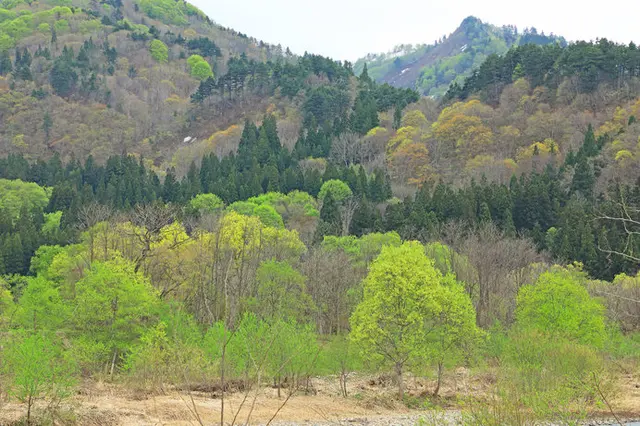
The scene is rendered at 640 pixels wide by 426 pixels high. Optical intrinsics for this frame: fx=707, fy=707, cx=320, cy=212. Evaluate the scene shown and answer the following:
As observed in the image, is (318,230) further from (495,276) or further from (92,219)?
(92,219)

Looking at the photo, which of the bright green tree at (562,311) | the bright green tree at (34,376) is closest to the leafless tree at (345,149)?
the bright green tree at (562,311)

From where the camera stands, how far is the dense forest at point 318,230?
3109 cm

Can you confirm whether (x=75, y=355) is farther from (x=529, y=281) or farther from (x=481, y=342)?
(x=529, y=281)

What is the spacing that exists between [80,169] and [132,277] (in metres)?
70.3

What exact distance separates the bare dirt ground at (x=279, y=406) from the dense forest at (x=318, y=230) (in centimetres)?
69

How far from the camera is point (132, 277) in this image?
121 feet

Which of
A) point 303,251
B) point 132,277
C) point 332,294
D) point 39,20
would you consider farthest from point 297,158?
point 39,20

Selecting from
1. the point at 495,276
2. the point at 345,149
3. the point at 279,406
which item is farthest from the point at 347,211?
the point at 279,406

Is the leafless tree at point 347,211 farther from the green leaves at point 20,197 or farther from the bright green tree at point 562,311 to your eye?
the green leaves at point 20,197

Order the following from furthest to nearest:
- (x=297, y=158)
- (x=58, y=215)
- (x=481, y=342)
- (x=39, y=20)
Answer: (x=39, y=20), (x=297, y=158), (x=58, y=215), (x=481, y=342)

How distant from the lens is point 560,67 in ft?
330

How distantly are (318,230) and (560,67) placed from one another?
168 ft

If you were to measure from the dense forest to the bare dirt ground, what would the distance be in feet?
2.26

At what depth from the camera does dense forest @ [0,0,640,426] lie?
102ft
